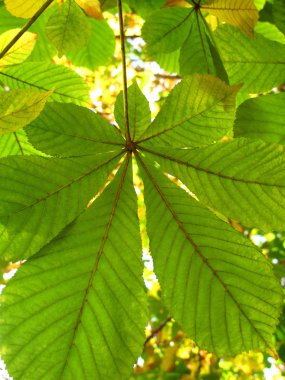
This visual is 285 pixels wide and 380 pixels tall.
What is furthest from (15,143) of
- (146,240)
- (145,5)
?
(146,240)

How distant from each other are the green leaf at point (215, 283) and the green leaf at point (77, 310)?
56 millimetres

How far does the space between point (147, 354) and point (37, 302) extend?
292 cm

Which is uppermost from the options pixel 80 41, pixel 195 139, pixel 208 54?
pixel 80 41

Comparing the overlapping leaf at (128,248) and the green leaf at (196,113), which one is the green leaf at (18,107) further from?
the green leaf at (196,113)

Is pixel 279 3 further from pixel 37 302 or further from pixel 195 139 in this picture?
pixel 37 302

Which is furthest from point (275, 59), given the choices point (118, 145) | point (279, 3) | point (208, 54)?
point (118, 145)

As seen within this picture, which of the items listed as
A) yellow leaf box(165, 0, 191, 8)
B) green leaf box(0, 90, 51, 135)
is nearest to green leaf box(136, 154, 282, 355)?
green leaf box(0, 90, 51, 135)

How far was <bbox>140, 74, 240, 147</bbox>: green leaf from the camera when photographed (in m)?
0.74

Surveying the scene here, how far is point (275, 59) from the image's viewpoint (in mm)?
949

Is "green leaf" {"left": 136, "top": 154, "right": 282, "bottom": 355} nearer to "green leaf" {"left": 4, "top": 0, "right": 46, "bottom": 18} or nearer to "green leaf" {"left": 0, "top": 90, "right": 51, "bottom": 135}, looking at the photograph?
"green leaf" {"left": 0, "top": 90, "right": 51, "bottom": 135}

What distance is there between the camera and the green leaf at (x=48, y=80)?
104cm

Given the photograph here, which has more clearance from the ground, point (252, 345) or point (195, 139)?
point (195, 139)

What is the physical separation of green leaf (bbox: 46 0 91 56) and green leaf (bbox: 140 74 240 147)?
1.34 feet

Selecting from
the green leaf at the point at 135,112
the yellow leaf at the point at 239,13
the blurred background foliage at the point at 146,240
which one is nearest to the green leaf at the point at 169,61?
the blurred background foliage at the point at 146,240
